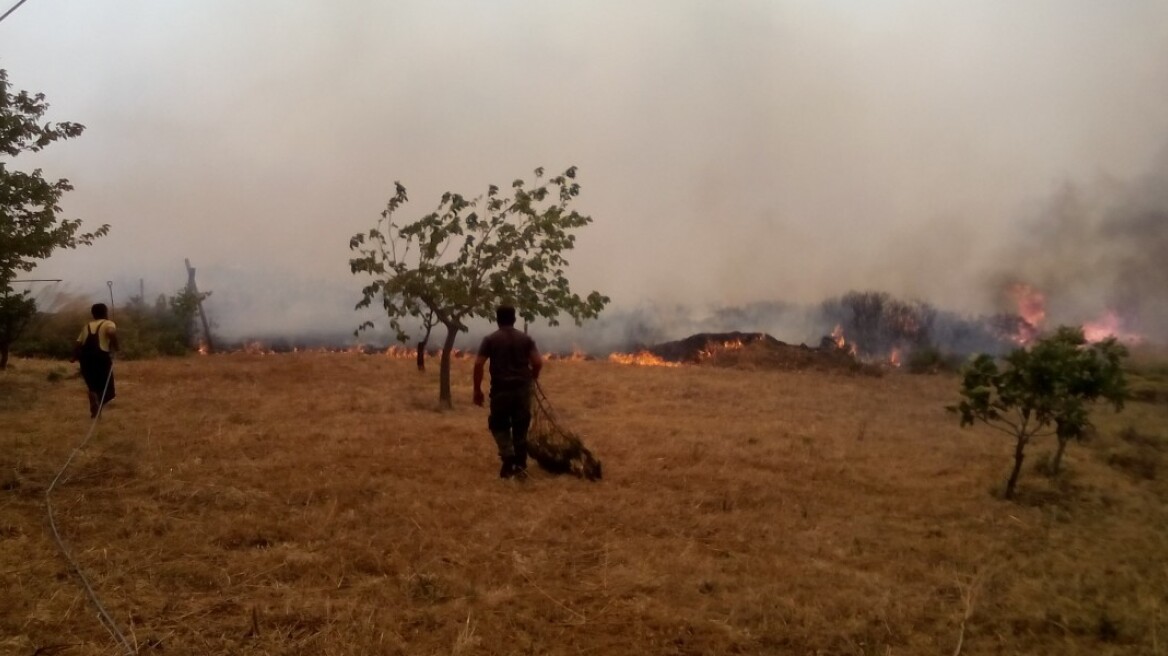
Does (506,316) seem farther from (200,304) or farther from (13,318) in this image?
(200,304)

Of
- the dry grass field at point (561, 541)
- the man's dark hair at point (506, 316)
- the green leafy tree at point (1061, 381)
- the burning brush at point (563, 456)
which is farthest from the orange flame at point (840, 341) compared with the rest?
the man's dark hair at point (506, 316)

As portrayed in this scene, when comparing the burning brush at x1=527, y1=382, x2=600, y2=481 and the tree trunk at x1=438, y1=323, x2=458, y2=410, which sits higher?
the tree trunk at x1=438, y1=323, x2=458, y2=410

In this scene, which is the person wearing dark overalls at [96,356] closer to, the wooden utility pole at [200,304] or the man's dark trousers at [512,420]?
the man's dark trousers at [512,420]

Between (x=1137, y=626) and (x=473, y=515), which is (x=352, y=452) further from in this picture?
(x=1137, y=626)

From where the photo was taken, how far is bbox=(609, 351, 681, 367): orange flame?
26859 mm

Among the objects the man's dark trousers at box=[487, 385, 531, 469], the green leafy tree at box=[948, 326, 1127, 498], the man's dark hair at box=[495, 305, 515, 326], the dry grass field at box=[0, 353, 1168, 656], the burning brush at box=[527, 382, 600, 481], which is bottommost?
the dry grass field at box=[0, 353, 1168, 656]

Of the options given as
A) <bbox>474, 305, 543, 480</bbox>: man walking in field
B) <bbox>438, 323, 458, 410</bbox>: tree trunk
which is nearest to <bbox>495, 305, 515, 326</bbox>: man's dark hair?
<bbox>474, 305, 543, 480</bbox>: man walking in field

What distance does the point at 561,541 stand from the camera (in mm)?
6562

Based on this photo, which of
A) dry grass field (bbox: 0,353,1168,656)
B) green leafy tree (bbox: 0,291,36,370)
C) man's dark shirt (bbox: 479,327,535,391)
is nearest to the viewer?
dry grass field (bbox: 0,353,1168,656)

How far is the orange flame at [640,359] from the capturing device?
26.9 meters

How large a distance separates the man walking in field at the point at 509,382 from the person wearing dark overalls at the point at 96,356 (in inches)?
229

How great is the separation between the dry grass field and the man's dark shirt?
1.11m

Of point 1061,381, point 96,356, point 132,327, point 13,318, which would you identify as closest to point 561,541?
point 1061,381

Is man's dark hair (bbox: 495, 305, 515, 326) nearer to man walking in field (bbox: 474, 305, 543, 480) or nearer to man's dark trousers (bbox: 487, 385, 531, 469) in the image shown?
man walking in field (bbox: 474, 305, 543, 480)
